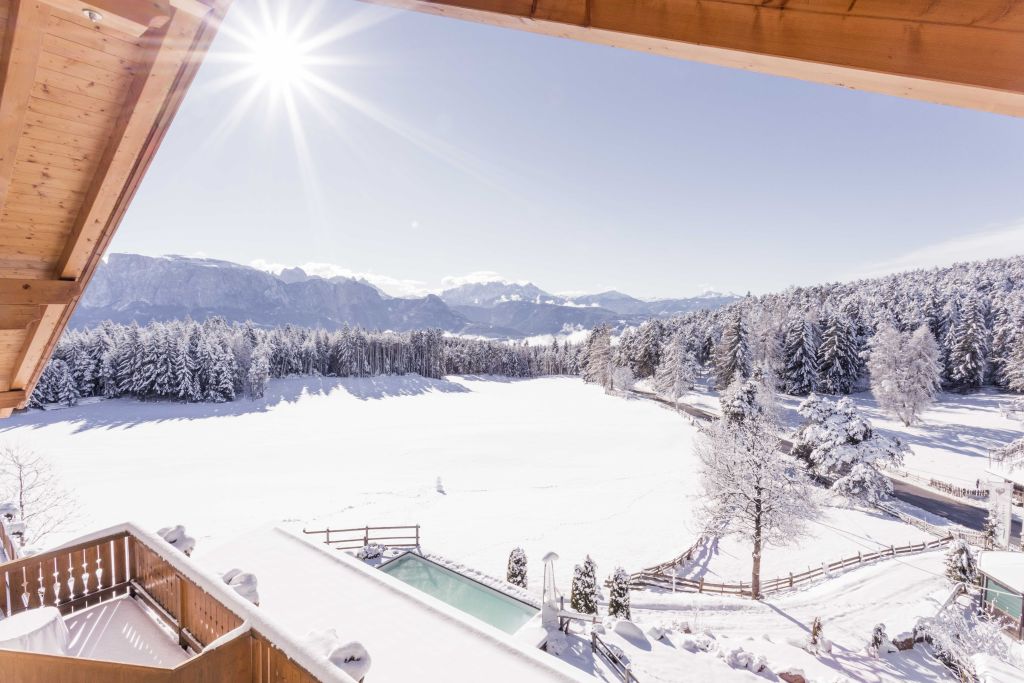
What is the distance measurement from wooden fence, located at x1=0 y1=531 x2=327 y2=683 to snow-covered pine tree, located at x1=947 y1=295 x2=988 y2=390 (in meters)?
59.2

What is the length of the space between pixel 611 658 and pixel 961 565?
13.7 m

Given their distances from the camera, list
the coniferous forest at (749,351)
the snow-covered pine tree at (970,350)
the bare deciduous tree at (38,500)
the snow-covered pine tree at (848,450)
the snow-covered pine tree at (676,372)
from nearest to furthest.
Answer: the bare deciduous tree at (38,500) < the snow-covered pine tree at (848,450) < the coniferous forest at (749,351) < the snow-covered pine tree at (970,350) < the snow-covered pine tree at (676,372)

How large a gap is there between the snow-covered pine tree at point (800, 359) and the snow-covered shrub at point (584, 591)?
39021 mm

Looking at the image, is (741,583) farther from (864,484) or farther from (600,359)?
(600,359)

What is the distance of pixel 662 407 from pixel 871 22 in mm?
43235

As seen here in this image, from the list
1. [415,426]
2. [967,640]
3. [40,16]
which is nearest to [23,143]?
[40,16]

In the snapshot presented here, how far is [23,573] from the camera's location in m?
4.38

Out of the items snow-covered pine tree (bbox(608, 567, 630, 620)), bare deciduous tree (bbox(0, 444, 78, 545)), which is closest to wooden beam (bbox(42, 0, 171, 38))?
snow-covered pine tree (bbox(608, 567, 630, 620))

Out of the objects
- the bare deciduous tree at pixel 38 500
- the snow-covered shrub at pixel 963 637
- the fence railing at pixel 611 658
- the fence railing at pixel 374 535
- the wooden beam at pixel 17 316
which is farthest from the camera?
the bare deciduous tree at pixel 38 500

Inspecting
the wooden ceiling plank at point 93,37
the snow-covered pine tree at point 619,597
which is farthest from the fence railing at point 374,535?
the wooden ceiling plank at point 93,37

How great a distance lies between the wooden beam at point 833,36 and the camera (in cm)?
90

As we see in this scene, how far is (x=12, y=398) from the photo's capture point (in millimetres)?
5902

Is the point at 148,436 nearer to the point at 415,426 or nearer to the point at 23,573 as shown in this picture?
the point at 415,426

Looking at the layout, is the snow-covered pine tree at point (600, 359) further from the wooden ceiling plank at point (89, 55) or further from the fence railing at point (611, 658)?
the wooden ceiling plank at point (89, 55)
